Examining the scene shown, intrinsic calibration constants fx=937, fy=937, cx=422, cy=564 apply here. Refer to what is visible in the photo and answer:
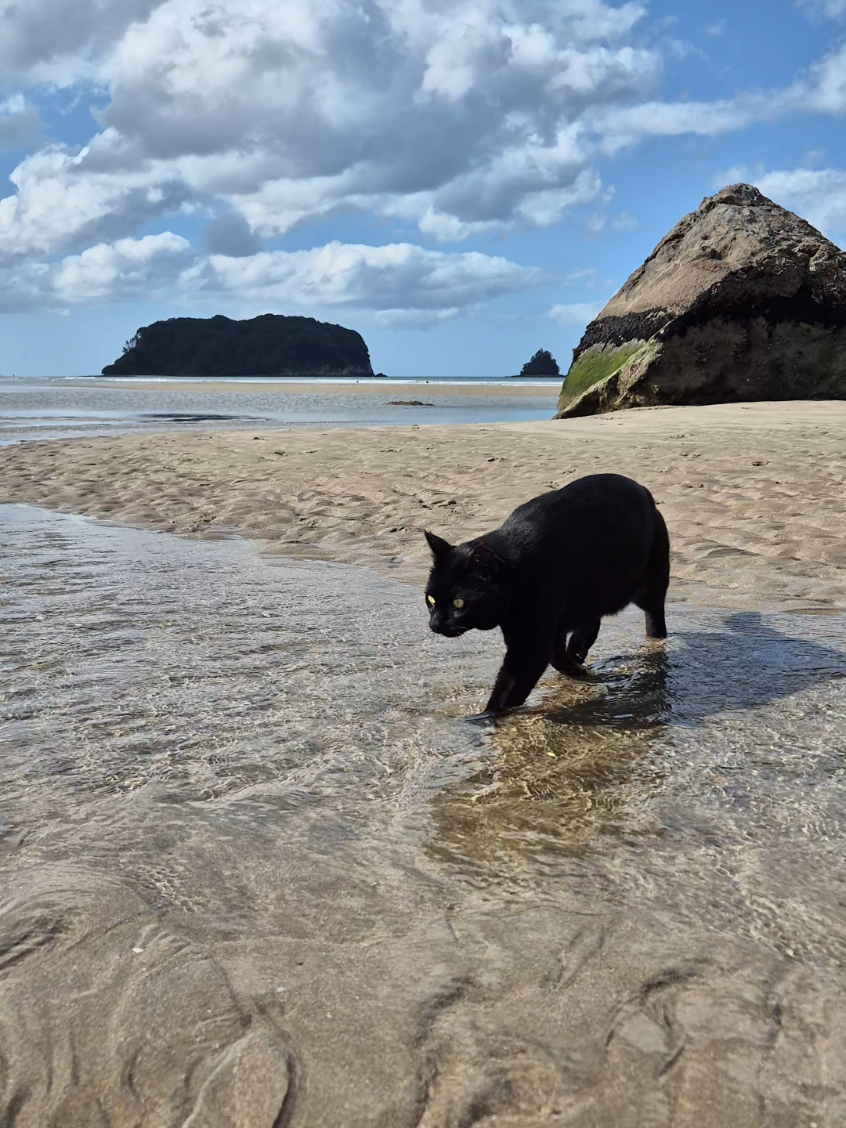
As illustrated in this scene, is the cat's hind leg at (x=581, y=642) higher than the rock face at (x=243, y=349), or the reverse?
the rock face at (x=243, y=349)

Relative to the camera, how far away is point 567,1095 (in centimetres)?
182

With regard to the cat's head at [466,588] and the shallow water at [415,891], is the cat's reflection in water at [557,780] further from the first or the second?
the cat's head at [466,588]

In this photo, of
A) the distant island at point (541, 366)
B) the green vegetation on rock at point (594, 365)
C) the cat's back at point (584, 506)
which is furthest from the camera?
the distant island at point (541, 366)

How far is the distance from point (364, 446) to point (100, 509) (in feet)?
15.1

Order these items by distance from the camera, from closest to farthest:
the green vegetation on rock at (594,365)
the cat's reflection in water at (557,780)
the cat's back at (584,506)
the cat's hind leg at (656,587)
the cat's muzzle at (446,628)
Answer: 1. the cat's reflection in water at (557,780)
2. the cat's muzzle at (446,628)
3. the cat's back at (584,506)
4. the cat's hind leg at (656,587)
5. the green vegetation on rock at (594,365)

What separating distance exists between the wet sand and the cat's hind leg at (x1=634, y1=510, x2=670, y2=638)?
16 centimetres

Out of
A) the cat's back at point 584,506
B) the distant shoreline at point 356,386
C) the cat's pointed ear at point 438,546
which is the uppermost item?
the cat's back at point 584,506

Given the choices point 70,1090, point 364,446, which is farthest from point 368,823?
point 364,446

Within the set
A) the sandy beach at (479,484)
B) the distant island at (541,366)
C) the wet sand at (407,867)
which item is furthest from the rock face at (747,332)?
Answer: the distant island at (541,366)

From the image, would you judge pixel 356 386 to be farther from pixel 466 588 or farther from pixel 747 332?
pixel 466 588

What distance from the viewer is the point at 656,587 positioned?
17.4 feet

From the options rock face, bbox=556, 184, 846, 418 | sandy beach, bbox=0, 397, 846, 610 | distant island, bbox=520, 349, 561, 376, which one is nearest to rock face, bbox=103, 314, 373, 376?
distant island, bbox=520, 349, 561, 376

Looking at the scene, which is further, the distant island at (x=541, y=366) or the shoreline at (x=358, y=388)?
the distant island at (x=541, y=366)

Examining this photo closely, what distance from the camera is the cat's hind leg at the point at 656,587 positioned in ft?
17.4
